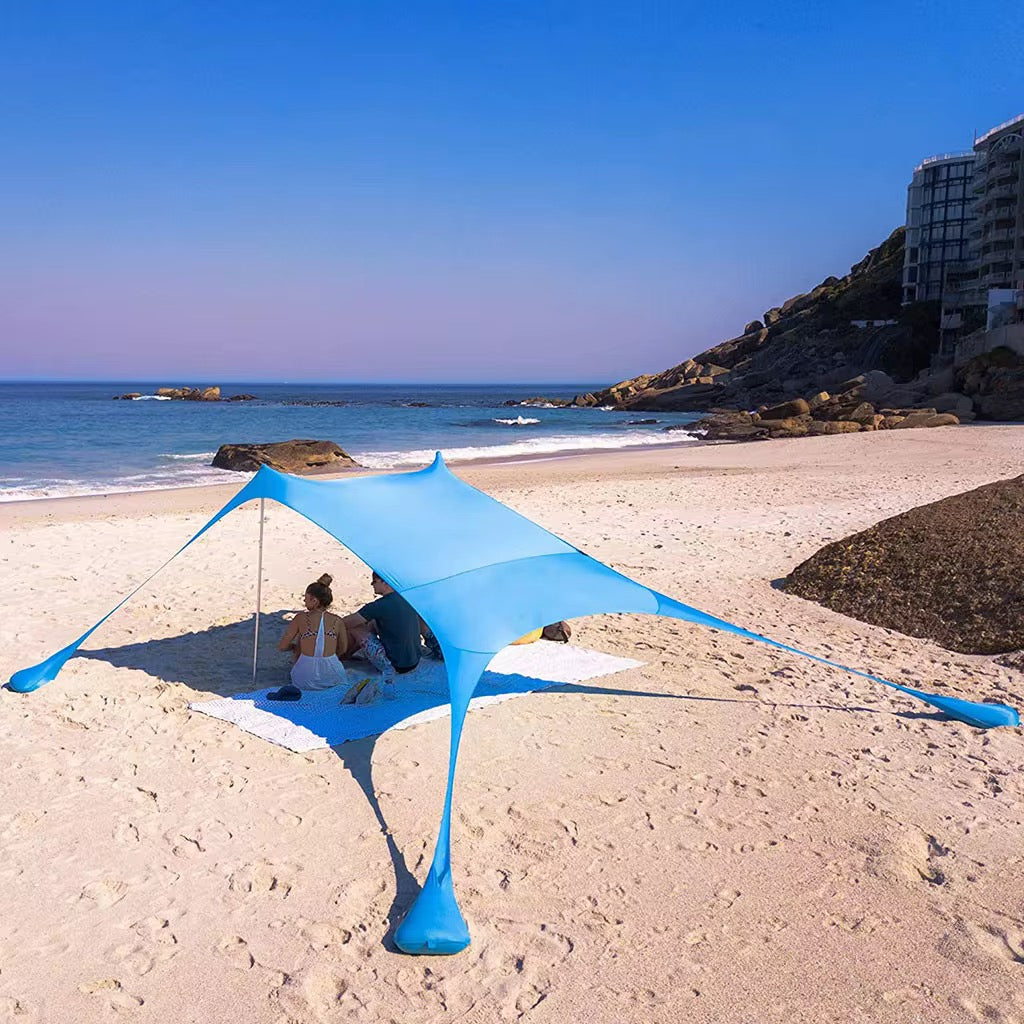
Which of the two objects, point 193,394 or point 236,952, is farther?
point 193,394

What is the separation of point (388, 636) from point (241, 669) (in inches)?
48.9

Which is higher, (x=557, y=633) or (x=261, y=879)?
(x=557, y=633)

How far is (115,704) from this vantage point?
6.66m

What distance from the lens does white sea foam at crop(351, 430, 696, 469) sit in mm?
31828

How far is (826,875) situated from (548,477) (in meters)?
19.2

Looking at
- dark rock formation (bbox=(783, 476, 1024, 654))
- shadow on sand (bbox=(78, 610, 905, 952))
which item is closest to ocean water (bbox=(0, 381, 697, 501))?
shadow on sand (bbox=(78, 610, 905, 952))

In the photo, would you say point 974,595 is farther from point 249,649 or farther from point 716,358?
point 716,358

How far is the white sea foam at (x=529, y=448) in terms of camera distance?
31.8m

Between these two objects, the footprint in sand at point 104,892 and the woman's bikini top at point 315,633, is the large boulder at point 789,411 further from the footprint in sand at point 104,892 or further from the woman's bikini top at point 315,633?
the footprint in sand at point 104,892

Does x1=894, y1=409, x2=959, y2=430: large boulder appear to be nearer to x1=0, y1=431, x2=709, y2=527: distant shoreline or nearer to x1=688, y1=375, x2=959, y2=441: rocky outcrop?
x1=688, y1=375, x2=959, y2=441: rocky outcrop

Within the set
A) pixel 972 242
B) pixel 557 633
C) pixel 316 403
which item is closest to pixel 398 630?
pixel 557 633

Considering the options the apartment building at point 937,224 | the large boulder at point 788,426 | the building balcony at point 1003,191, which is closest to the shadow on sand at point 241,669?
the large boulder at point 788,426

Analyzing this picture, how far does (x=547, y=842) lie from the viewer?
482cm

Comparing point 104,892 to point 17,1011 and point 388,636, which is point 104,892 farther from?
point 388,636
